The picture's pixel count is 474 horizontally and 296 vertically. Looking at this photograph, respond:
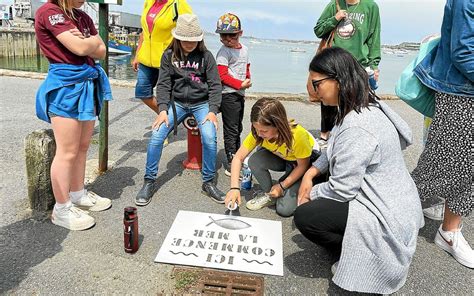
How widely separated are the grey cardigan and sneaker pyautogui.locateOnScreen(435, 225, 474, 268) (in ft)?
2.53

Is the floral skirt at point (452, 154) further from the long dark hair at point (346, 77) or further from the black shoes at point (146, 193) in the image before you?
the black shoes at point (146, 193)

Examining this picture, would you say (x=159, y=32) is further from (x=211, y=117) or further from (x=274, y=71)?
(x=274, y=71)

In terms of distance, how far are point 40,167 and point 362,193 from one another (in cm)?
229

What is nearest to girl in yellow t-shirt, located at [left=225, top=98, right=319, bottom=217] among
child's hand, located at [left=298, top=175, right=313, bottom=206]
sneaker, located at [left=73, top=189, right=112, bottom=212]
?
child's hand, located at [left=298, top=175, right=313, bottom=206]

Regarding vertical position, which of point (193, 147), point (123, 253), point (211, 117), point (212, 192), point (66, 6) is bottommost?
point (123, 253)

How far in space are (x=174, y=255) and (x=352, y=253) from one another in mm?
1134

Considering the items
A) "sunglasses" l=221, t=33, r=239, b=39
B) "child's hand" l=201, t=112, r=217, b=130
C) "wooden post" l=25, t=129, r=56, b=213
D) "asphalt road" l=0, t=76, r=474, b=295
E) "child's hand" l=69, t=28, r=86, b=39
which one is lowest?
"asphalt road" l=0, t=76, r=474, b=295

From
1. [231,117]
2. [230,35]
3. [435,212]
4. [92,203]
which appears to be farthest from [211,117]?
[435,212]

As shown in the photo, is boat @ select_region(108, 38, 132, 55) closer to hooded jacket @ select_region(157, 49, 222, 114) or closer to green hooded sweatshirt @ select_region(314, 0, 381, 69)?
green hooded sweatshirt @ select_region(314, 0, 381, 69)

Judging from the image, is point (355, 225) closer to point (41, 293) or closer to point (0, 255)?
point (41, 293)

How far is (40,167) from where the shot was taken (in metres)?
2.94

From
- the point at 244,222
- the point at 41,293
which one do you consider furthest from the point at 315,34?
the point at 41,293

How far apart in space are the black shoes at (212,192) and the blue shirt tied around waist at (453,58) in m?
1.82

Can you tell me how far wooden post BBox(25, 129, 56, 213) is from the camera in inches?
115
